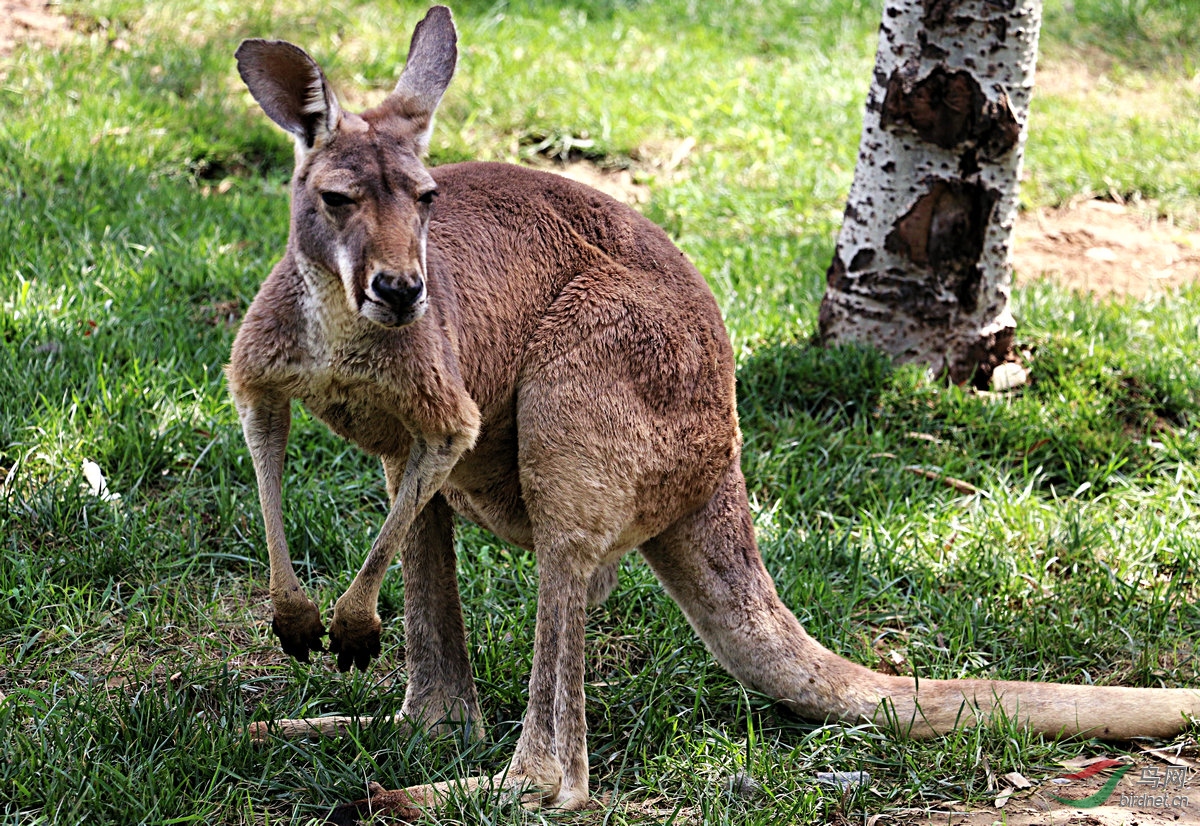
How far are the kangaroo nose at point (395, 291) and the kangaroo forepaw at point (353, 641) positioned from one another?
858 millimetres

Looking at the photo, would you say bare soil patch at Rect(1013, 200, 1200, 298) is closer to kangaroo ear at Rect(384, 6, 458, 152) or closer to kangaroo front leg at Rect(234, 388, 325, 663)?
kangaroo ear at Rect(384, 6, 458, 152)

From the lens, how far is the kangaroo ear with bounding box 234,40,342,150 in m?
2.62

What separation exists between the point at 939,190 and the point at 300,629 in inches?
119

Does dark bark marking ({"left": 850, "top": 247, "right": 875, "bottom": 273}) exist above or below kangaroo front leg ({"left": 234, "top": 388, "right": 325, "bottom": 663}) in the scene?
above

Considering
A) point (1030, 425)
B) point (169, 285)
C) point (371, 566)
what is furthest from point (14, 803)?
point (1030, 425)

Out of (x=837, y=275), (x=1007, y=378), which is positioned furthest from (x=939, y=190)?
(x=1007, y=378)

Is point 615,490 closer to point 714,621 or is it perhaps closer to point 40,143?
point 714,621

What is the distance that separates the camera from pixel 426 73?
2887 millimetres

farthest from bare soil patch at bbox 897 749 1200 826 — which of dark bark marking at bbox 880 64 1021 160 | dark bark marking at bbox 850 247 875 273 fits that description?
dark bark marking at bbox 880 64 1021 160

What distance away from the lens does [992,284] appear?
4781 millimetres

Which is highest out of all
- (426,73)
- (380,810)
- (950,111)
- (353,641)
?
(426,73)

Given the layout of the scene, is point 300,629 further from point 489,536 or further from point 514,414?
point 489,536

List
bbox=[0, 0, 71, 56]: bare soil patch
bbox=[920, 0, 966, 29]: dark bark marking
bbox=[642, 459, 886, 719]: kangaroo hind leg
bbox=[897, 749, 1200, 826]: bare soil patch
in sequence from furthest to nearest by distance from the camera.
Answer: bbox=[0, 0, 71, 56]: bare soil patch, bbox=[920, 0, 966, 29]: dark bark marking, bbox=[642, 459, 886, 719]: kangaroo hind leg, bbox=[897, 749, 1200, 826]: bare soil patch

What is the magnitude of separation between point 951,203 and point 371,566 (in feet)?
9.45
